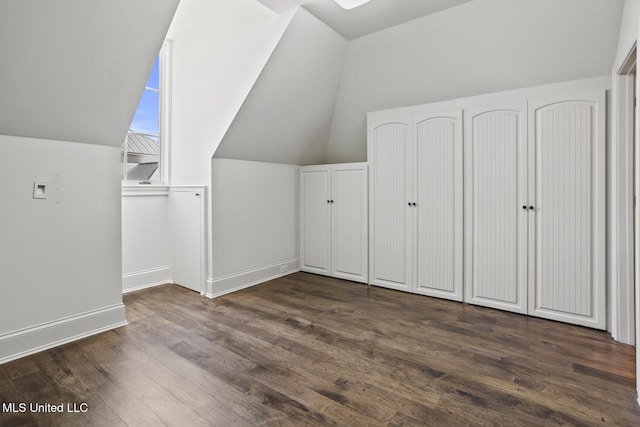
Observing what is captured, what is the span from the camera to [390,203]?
3.66m

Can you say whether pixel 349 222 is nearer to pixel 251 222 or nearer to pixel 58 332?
pixel 251 222

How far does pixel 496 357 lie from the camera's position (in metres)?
2.18

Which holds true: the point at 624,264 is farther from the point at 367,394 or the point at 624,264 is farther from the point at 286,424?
the point at 286,424

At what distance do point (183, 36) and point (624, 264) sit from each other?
4.42 meters

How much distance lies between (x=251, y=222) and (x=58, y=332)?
6.55ft

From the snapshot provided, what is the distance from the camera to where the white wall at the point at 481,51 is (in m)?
2.52

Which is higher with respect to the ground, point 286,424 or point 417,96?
point 417,96

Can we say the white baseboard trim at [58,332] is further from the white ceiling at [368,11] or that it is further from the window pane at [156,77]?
the white ceiling at [368,11]

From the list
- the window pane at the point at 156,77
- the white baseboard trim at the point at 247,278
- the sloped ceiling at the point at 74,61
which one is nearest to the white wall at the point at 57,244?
the sloped ceiling at the point at 74,61

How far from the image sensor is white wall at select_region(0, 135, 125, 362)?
2.16 meters

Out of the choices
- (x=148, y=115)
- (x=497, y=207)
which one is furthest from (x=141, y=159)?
(x=497, y=207)

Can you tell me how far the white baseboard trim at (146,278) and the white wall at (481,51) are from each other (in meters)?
3.00

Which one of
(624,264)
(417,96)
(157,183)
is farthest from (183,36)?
(624,264)

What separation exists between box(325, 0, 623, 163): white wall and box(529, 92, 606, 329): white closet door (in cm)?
35
